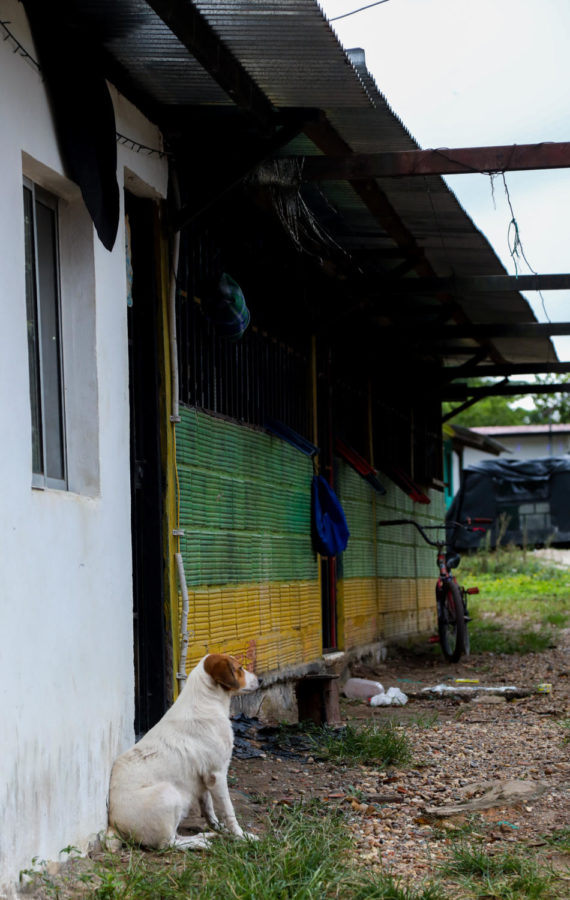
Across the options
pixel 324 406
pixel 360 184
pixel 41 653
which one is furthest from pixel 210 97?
pixel 324 406

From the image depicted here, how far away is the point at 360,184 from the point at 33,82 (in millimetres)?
3184

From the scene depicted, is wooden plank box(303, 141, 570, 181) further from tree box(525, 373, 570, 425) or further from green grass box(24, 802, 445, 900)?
tree box(525, 373, 570, 425)

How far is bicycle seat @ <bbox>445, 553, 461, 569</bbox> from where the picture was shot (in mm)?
13033

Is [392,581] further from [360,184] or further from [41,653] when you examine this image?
[41,653]

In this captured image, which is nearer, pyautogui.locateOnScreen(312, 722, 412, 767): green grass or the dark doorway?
the dark doorway

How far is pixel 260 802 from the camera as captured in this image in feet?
19.0

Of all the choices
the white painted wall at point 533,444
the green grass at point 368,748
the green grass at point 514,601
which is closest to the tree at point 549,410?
the white painted wall at point 533,444

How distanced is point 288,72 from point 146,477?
2.38 metres

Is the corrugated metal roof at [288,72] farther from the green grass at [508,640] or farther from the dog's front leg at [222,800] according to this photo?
the green grass at [508,640]

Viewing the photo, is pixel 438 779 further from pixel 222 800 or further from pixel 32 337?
pixel 32 337

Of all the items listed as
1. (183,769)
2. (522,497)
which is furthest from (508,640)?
(522,497)

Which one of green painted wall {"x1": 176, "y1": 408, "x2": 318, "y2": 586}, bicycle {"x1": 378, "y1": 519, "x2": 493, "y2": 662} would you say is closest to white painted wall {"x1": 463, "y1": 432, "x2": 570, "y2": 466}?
bicycle {"x1": 378, "y1": 519, "x2": 493, "y2": 662}

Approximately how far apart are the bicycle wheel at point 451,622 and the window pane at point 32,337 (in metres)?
8.01

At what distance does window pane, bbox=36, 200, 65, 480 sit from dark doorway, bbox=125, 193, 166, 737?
111 centimetres
